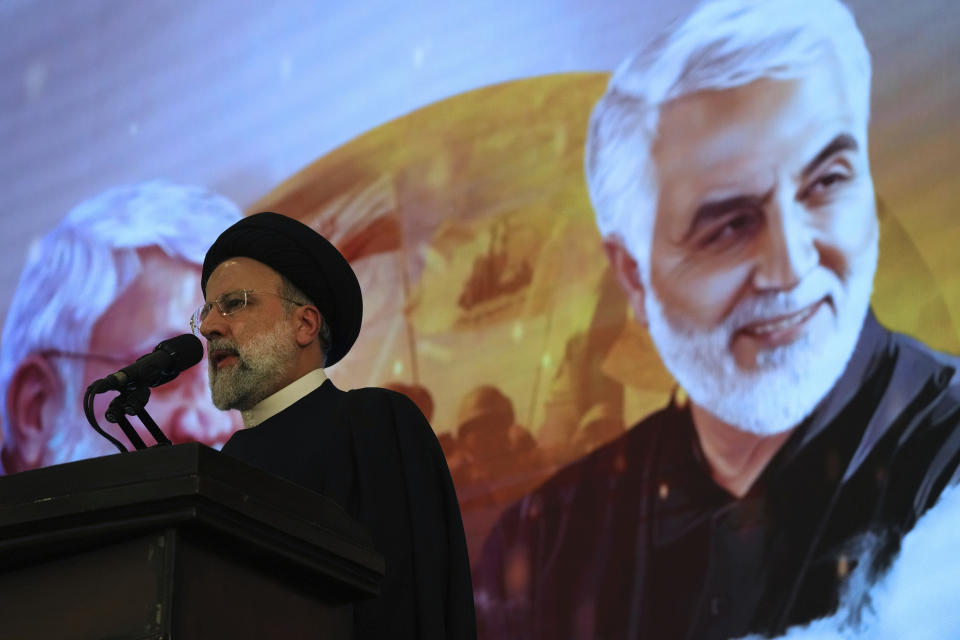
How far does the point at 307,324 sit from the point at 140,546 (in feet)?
4.05

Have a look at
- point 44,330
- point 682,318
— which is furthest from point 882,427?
point 44,330

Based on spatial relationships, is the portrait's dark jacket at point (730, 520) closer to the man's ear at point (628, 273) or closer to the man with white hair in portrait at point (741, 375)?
the man with white hair in portrait at point (741, 375)

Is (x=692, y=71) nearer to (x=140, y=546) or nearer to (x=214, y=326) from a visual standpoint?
(x=214, y=326)

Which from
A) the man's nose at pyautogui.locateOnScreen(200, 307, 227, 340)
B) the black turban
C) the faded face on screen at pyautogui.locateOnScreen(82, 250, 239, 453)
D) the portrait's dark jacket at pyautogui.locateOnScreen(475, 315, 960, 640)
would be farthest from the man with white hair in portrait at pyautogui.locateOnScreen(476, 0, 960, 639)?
the faded face on screen at pyautogui.locateOnScreen(82, 250, 239, 453)

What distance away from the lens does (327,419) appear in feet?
7.55

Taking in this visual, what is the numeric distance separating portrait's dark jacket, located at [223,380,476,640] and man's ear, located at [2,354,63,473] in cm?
220

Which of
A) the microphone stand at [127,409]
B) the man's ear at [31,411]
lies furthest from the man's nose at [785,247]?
the man's ear at [31,411]

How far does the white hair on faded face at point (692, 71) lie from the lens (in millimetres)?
3146

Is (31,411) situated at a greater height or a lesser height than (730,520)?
greater

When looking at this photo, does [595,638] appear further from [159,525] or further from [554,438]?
[159,525]

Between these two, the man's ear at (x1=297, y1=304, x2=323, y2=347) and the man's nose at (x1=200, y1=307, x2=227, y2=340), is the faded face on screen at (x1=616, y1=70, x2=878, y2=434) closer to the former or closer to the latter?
the man's ear at (x1=297, y1=304, x2=323, y2=347)

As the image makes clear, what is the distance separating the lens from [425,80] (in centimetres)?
396

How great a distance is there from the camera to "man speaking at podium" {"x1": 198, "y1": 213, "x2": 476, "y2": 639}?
6.67ft

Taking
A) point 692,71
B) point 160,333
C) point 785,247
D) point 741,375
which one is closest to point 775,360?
point 741,375
